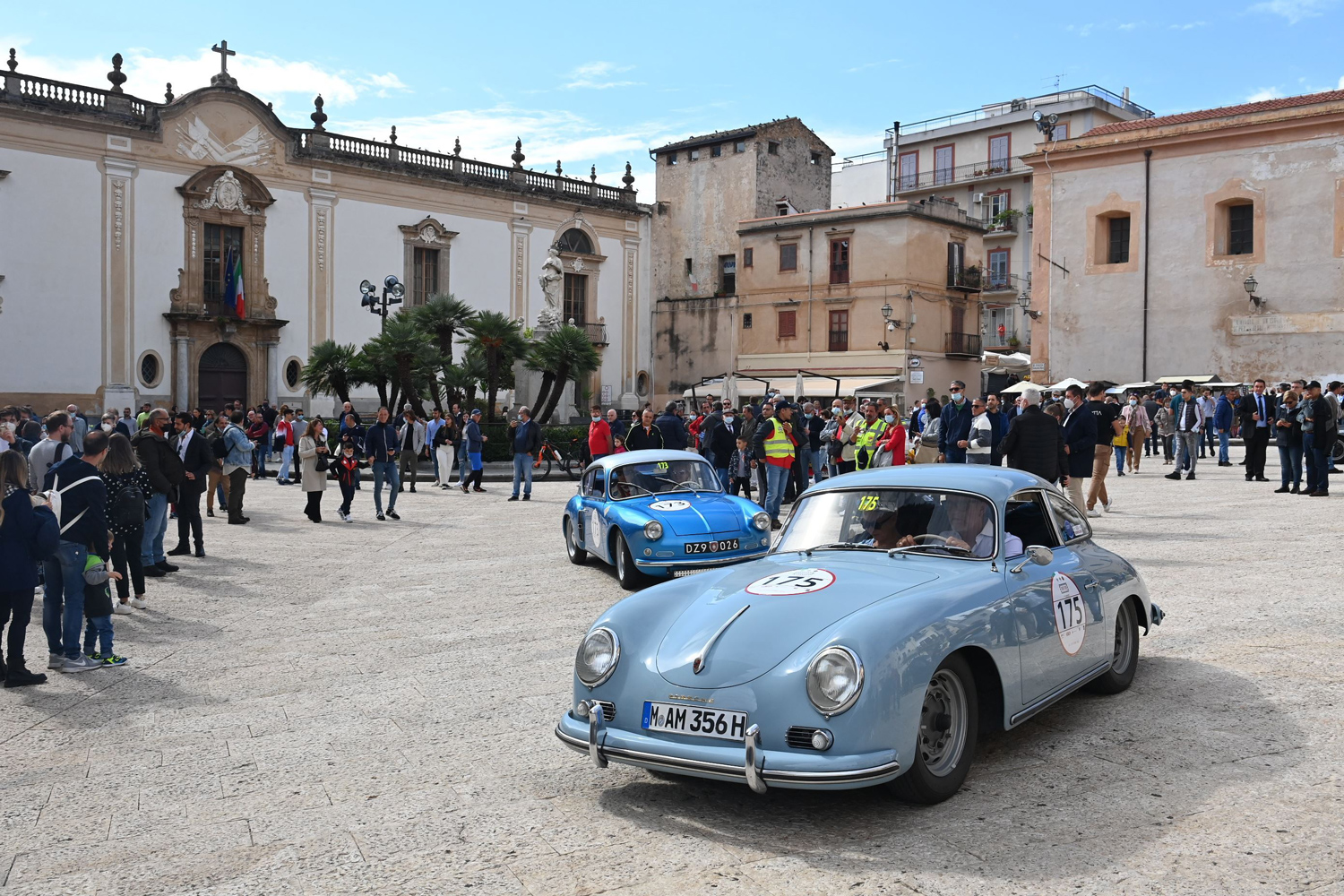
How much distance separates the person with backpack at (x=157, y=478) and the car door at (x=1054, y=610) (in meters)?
9.10

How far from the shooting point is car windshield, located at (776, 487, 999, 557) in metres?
6.06

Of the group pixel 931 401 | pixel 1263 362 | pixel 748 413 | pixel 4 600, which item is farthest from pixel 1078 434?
pixel 1263 362

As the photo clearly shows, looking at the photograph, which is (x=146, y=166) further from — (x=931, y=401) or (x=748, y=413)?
(x=931, y=401)

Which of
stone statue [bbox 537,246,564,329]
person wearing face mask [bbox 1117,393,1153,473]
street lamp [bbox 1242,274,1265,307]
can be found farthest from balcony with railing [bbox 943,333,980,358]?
person wearing face mask [bbox 1117,393,1153,473]

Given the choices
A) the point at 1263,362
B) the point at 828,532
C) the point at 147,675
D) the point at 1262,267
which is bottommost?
the point at 147,675

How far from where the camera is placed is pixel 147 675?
313 inches

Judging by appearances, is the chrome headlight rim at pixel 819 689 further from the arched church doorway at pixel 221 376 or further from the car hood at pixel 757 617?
the arched church doorway at pixel 221 376

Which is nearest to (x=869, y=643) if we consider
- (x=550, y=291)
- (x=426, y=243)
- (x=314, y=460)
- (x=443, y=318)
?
(x=314, y=460)

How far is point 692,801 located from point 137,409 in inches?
1477

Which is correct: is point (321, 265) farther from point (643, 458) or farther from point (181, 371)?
point (643, 458)

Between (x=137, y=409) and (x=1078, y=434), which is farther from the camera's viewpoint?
(x=137, y=409)

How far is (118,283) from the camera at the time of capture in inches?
1505

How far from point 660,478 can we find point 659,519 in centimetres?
112

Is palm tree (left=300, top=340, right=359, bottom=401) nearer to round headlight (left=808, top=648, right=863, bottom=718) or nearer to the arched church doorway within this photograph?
the arched church doorway
